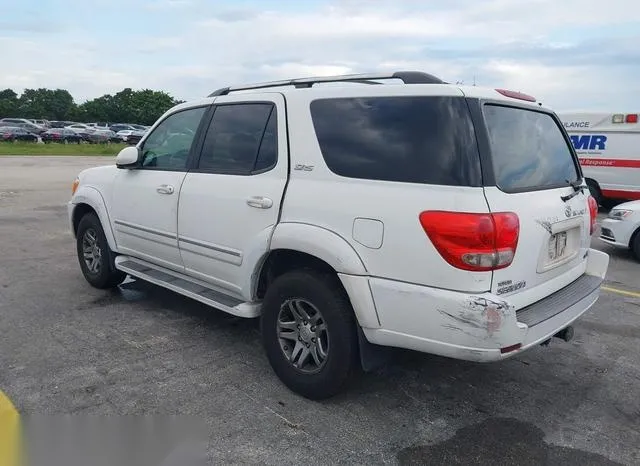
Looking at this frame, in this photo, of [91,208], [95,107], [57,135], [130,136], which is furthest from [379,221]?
[95,107]

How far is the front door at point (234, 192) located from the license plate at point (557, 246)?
5.45 ft

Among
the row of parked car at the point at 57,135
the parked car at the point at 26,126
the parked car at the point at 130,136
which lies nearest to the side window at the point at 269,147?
the row of parked car at the point at 57,135

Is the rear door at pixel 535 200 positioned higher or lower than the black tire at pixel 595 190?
higher

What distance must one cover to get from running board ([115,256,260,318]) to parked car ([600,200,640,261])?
21.7 feet

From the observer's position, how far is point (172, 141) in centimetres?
470

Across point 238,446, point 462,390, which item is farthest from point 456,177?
point 238,446

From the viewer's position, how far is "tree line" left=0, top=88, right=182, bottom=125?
3263 inches

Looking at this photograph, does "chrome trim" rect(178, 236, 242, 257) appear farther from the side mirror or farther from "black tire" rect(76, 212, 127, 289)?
"black tire" rect(76, 212, 127, 289)

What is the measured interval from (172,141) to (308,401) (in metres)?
2.47

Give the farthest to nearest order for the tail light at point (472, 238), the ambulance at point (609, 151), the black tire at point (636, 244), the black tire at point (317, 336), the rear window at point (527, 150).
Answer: the ambulance at point (609, 151), the black tire at point (636, 244), the black tire at point (317, 336), the rear window at point (527, 150), the tail light at point (472, 238)

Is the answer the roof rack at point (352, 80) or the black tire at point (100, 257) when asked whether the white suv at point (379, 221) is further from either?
the black tire at point (100, 257)

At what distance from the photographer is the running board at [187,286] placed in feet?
12.6

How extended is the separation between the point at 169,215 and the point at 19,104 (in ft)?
310

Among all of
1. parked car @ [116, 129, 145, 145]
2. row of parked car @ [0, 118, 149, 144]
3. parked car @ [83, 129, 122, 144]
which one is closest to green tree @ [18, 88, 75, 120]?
row of parked car @ [0, 118, 149, 144]
